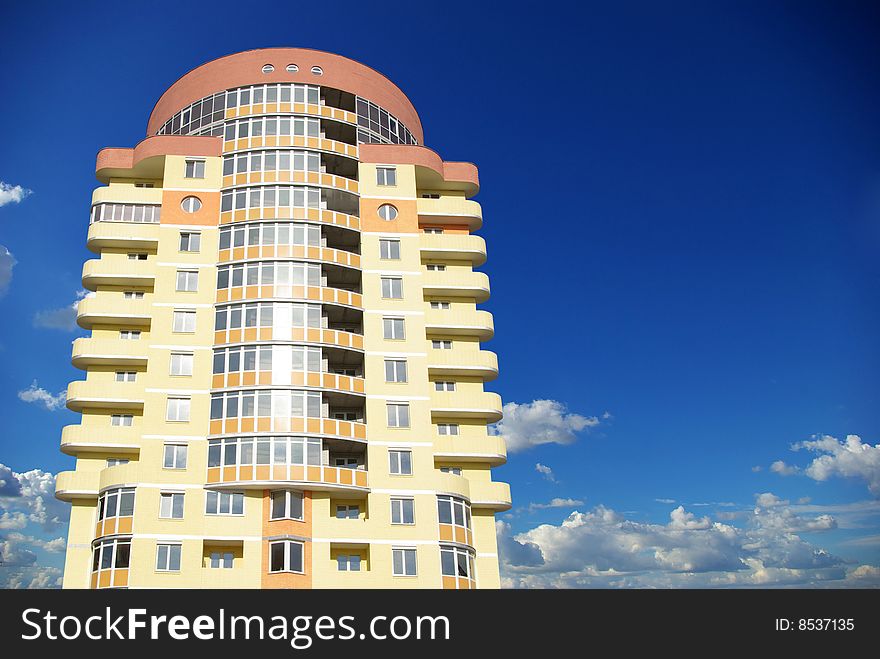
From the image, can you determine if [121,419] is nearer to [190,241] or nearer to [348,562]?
[190,241]

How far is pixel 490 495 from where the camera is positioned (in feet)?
190

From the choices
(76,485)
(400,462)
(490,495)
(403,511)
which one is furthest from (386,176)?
(76,485)

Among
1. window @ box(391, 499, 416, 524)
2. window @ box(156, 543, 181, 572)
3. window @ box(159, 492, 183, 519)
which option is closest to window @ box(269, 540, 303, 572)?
window @ box(156, 543, 181, 572)

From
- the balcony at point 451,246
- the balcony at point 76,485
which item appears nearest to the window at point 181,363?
the balcony at point 76,485

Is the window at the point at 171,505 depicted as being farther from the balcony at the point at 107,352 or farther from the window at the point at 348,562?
the balcony at the point at 107,352

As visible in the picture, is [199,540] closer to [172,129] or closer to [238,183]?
[238,183]

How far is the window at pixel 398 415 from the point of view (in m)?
56.1

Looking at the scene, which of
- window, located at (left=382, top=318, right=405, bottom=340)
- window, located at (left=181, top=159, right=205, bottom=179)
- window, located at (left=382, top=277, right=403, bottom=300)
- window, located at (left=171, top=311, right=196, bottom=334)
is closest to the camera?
window, located at (left=171, top=311, right=196, bottom=334)

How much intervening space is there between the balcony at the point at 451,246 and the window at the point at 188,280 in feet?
52.6

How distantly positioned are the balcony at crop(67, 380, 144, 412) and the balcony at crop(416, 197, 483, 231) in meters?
24.0

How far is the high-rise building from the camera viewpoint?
169 ft

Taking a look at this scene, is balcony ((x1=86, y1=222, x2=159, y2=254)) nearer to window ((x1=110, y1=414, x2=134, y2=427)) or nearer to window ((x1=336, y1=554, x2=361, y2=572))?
window ((x1=110, y1=414, x2=134, y2=427))

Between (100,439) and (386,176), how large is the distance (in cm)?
2706
